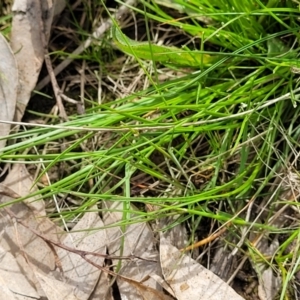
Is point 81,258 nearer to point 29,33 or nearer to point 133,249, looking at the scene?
point 133,249

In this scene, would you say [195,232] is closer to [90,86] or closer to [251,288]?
[251,288]

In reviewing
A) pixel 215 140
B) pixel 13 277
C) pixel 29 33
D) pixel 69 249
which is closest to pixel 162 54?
pixel 215 140

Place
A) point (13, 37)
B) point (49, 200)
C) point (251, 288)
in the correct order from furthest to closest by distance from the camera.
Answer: point (13, 37) < point (49, 200) < point (251, 288)

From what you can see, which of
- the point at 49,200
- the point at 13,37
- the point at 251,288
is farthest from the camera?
the point at 13,37

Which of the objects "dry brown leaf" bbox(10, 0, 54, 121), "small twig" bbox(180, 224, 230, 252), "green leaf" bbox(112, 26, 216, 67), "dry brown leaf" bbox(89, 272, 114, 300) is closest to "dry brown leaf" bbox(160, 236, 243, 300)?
"small twig" bbox(180, 224, 230, 252)

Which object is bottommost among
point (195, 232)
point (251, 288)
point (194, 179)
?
point (251, 288)

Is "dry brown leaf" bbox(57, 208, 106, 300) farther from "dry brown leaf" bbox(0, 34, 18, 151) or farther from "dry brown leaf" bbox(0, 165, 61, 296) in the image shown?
"dry brown leaf" bbox(0, 34, 18, 151)

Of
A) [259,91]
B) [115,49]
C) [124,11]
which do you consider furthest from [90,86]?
[259,91]
